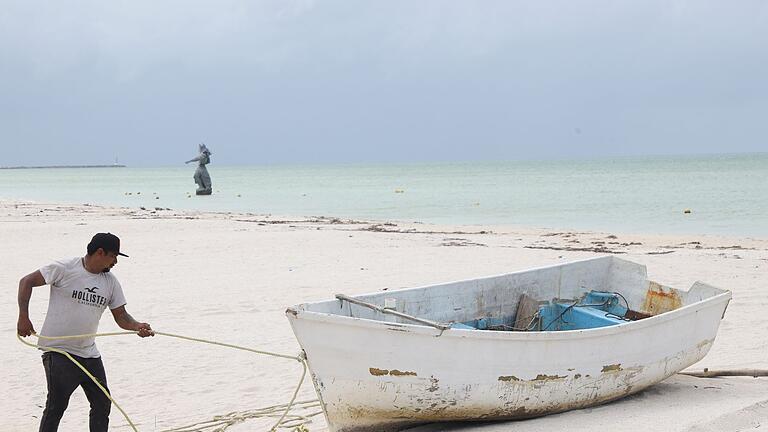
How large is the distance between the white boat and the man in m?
1.20

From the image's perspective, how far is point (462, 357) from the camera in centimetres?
528

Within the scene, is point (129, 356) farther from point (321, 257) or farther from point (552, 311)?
point (321, 257)

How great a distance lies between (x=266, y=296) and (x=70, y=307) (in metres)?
6.43

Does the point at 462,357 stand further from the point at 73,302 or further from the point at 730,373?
the point at 730,373

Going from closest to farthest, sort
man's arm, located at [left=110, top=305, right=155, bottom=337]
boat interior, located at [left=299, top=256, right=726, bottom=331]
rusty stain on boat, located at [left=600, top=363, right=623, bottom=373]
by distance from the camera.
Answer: man's arm, located at [left=110, top=305, right=155, bottom=337] → rusty stain on boat, located at [left=600, top=363, right=623, bottom=373] → boat interior, located at [left=299, top=256, right=726, bottom=331]

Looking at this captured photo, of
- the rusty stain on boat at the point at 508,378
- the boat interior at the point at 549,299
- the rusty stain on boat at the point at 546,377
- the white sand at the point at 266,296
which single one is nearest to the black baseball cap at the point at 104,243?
the white sand at the point at 266,296

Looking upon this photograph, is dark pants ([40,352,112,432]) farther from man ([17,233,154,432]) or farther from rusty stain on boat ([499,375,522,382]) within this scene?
rusty stain on boat ([499,375,522,382])

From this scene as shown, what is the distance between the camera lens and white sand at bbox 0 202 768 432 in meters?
6.20

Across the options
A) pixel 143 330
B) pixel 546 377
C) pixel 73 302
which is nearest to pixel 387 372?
pixel 546 377

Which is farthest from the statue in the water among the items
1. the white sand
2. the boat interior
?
the boat interior

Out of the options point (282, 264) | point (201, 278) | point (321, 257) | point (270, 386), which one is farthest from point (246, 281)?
point (270, 386)

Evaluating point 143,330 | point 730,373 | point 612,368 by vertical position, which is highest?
point 143,330

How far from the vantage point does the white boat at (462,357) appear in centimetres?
510

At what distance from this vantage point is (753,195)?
38.2m
